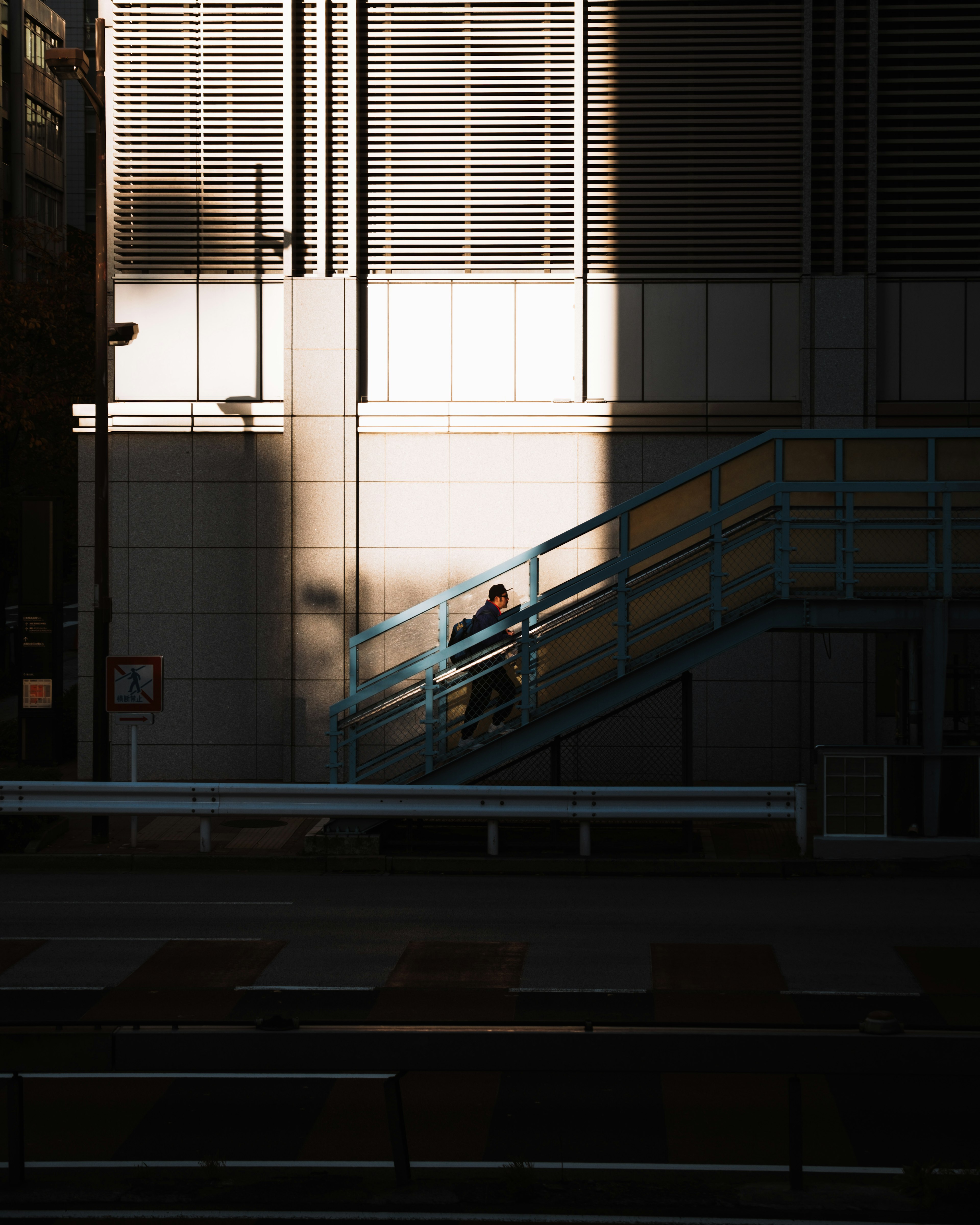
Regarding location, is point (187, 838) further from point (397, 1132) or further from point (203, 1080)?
point (397, 1132)

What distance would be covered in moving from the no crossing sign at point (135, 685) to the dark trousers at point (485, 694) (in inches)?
137

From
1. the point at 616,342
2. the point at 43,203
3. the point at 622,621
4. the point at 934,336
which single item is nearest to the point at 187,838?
the point at 622,621

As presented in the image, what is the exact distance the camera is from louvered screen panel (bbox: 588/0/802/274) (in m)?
20.5

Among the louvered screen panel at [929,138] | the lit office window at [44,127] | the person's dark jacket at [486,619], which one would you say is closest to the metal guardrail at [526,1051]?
the person's dark jacket at [486,619]

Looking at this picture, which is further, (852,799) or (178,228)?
(178,228)

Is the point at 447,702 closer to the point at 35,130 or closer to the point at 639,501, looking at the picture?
the point at 639,501

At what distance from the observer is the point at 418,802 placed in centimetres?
1527

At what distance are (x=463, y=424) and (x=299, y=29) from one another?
6.18 m

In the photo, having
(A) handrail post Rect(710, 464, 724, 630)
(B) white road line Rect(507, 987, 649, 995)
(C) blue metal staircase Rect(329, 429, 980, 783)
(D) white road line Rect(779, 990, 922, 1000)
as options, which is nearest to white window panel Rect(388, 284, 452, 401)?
(C) blue metal staircase Rect(329, 429, 980, 783)

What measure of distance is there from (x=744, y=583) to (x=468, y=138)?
29.5 feet

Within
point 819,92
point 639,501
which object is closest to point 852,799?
point 639,501

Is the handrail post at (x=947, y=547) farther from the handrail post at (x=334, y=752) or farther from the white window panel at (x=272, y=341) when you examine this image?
the white window panel at (x=272, y=341)

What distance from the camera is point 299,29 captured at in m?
20.7

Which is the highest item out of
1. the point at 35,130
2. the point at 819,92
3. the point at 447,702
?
the point at 35,130
